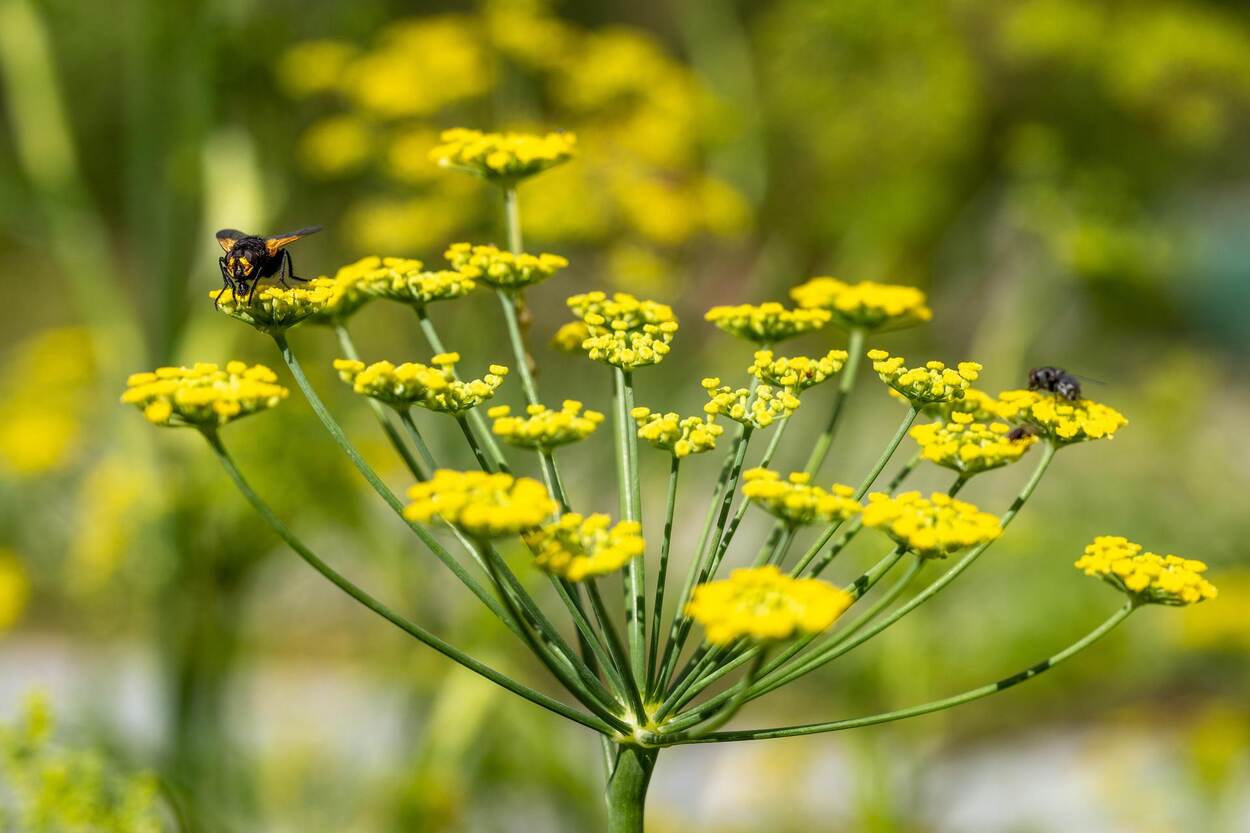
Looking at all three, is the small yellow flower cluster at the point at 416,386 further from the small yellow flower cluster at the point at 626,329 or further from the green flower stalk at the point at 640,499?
the small yellow flower cluster at the point at 626,329

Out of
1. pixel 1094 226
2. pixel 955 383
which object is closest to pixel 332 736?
pixel 1094 226

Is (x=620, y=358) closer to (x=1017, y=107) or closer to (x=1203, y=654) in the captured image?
(x=1017, y=107)

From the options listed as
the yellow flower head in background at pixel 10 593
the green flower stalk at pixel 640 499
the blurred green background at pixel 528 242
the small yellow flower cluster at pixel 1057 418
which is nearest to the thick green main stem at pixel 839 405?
the green flower stalk at pixel 640 499

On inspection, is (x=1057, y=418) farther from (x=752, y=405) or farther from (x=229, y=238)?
(x=229, y=238)

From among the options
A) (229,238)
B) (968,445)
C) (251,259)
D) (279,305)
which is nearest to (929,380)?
(968,445)

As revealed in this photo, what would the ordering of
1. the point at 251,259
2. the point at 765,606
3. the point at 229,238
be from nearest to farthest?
the point at 765,606
the point at 251,259
the point at 229,238
